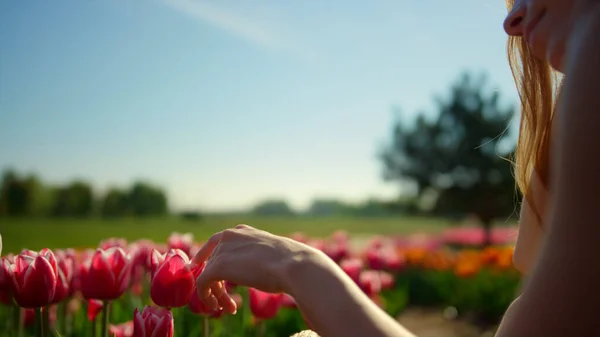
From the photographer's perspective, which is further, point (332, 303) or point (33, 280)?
point (33, 280)

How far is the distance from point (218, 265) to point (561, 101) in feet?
2.17

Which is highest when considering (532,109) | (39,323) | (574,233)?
(532,109)

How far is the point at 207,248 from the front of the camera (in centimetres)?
126

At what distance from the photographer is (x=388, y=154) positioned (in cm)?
2311

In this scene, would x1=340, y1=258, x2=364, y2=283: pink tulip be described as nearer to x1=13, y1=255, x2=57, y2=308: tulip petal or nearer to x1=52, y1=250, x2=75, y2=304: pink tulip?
x1=52, y1=250, x2=75, y2=304: pink tulip

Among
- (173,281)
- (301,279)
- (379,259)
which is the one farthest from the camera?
(379,259)

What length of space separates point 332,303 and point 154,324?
2.29 ft

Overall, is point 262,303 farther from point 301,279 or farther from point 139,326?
point 301,279

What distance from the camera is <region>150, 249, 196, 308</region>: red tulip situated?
4.87ft

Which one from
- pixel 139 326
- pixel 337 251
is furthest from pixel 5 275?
pixel 337 251

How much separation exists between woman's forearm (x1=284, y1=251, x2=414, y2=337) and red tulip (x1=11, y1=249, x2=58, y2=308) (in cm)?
90

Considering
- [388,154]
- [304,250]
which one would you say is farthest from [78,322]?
[388,154]

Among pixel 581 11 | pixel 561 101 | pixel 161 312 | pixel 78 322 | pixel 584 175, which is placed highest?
pixel 581 11

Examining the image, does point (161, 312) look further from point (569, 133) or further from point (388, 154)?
point (388, 154)
